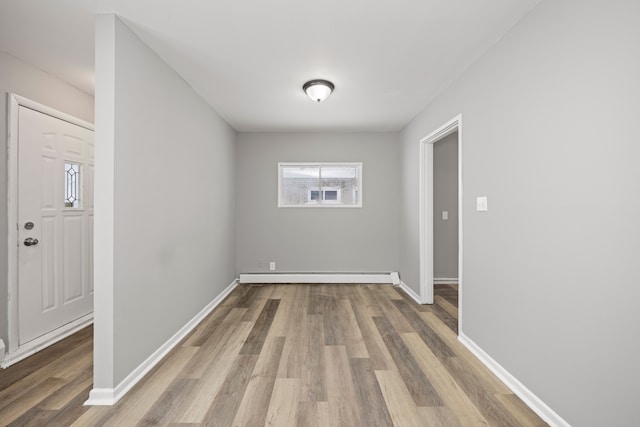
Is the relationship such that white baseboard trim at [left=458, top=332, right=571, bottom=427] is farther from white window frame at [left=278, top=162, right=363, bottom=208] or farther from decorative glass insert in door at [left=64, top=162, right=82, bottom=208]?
decorative glass insert in door at [left=64, top=162, right=82, bottom=208]

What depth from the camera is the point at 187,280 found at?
10.0 ft

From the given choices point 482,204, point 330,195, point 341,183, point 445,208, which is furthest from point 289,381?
point 445,208

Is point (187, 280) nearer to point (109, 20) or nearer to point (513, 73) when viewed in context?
point (109, 20)

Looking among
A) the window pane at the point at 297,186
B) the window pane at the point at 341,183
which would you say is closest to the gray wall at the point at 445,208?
the window pane at the point at 341,183

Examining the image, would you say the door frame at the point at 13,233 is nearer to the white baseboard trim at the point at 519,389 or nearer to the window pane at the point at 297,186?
the window pane at the point at 297,186

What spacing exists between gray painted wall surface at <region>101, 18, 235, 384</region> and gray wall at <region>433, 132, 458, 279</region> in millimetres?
3376

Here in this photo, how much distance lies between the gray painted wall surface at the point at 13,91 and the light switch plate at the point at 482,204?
147 inches

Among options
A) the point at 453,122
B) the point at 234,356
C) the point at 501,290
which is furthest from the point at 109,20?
the point at 501,290

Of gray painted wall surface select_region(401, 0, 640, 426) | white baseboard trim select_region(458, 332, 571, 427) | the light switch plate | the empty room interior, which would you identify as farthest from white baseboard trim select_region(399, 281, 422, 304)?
the light switch plate

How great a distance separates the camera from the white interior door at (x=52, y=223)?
254cm

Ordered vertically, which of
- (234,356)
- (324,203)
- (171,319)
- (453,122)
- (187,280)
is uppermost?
(453,122)

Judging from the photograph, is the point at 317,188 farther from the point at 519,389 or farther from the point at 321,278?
the point at 519,389

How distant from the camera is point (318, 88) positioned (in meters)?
2.98

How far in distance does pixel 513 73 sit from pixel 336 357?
243 cm
